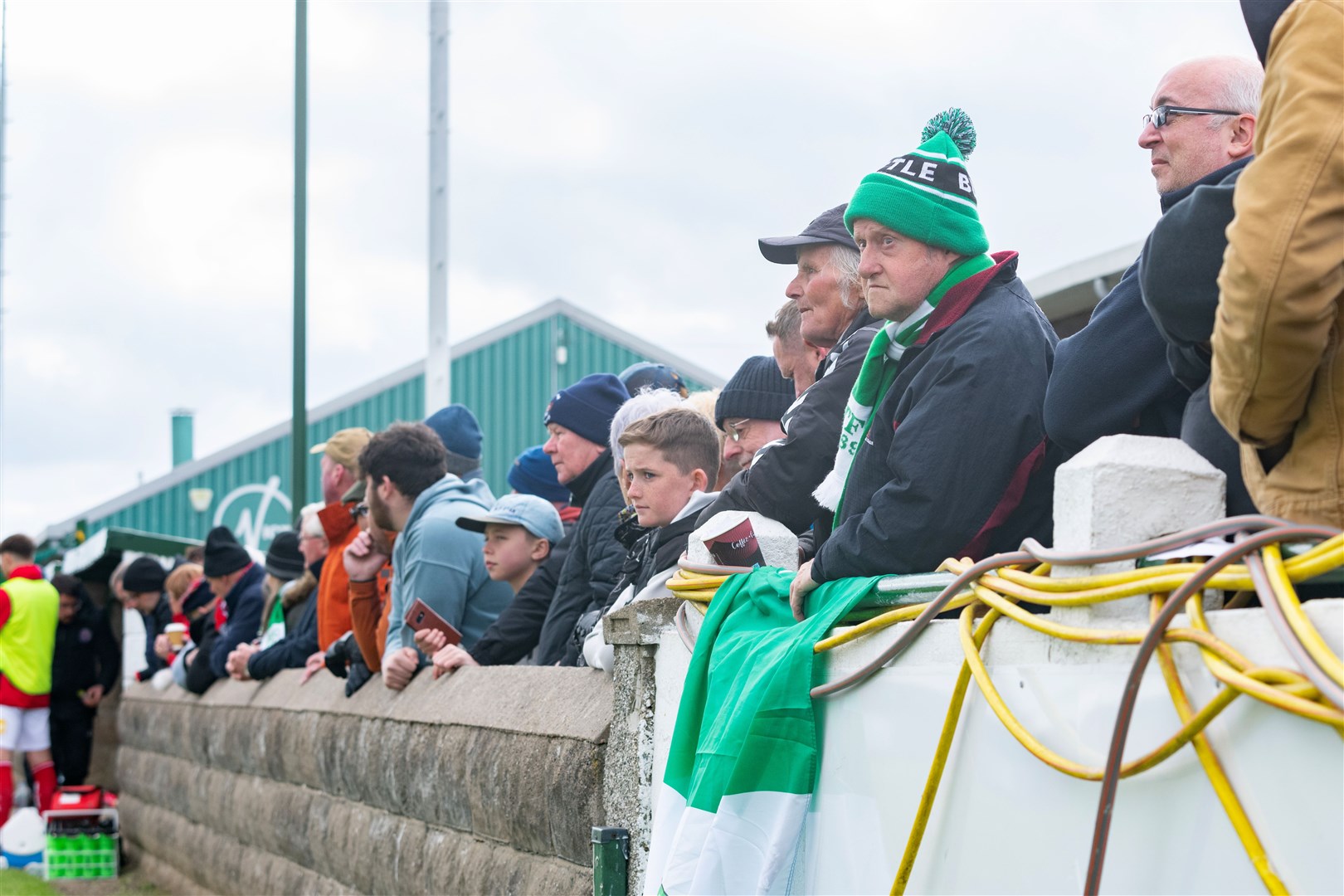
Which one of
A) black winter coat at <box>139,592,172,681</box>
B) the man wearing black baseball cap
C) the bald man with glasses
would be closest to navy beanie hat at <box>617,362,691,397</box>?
the man wearing black baseball cap

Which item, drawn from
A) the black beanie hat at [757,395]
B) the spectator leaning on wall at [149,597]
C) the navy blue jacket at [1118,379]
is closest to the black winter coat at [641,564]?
the black beanie hat at [757,395]

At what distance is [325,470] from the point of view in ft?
28.9

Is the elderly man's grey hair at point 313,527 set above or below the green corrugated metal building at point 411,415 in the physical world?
below

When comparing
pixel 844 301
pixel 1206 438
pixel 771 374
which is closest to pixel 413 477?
pixel 771 374

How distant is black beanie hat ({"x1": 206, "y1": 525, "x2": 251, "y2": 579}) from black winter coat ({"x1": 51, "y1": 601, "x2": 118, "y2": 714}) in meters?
3.95

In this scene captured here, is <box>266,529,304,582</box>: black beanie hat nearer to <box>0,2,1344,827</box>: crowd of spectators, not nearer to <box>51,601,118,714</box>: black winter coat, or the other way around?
<box>0,2,1344,827</box>: crowd of spectators

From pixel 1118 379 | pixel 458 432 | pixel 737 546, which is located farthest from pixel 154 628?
pixel 1118 379

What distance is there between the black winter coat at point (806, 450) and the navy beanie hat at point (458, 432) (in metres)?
4.35

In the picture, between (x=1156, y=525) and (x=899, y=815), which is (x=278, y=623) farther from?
(x=1156, y=525)

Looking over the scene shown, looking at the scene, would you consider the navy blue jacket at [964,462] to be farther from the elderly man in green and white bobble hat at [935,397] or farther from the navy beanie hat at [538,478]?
the navy beanie hat at [538,478]

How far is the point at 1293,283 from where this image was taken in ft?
6.87

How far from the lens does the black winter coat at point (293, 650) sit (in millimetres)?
8961

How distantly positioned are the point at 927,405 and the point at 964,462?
15cm

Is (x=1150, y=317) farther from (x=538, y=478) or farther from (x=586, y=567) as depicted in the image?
(x=538, y=478)
